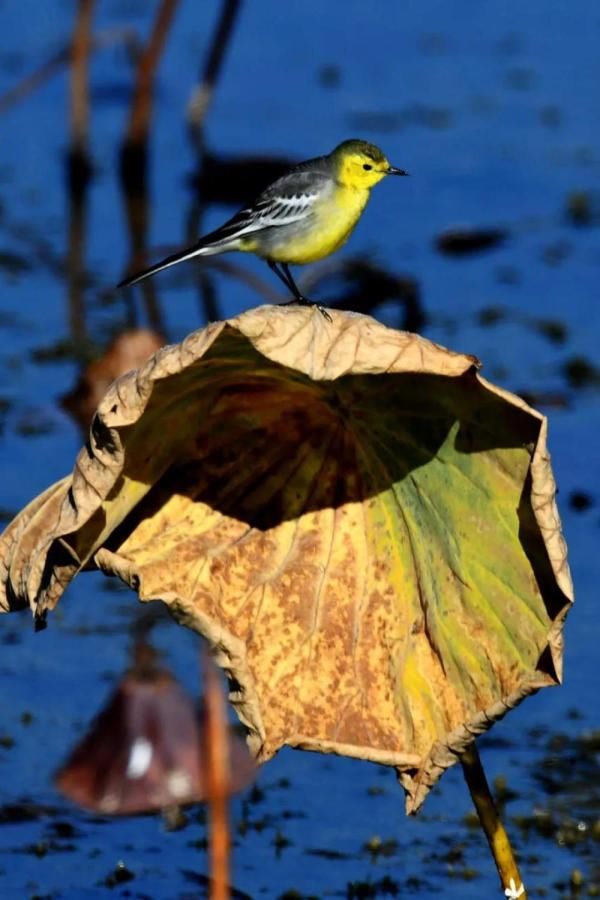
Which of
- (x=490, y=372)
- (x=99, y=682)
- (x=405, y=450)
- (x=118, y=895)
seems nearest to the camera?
(x=405, y=450)

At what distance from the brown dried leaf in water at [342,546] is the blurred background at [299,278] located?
1.67m

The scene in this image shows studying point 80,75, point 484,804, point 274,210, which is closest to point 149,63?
point 80,75

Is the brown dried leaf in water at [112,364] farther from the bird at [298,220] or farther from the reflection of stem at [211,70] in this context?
the reflection of stem at [211,70]

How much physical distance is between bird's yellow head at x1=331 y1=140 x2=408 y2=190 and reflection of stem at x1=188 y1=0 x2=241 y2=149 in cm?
538

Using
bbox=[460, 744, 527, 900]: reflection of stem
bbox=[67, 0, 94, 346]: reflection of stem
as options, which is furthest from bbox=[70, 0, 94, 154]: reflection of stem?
bbox=[460, 744, 527, 900]: reflection of stem

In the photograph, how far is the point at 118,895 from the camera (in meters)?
5.30

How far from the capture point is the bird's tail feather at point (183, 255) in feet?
17.5

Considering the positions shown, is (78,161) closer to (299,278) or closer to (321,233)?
(299,278)

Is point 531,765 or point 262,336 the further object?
point 531,765

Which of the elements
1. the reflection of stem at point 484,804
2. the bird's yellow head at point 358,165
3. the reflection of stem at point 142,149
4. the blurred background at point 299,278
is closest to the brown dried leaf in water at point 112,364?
the blurred background at point 299,278

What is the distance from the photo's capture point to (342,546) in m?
3.87

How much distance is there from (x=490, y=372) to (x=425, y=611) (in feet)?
17.3

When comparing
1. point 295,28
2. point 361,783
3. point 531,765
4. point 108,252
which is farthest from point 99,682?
point 295,28

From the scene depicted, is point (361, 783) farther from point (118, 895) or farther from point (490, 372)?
point (490, 372)
